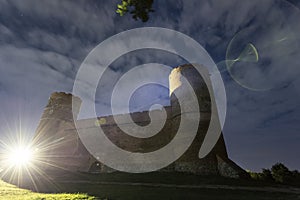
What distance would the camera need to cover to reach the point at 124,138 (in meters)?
24.6

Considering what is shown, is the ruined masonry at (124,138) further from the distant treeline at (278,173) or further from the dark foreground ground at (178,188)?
the distant treeline at (278,173)

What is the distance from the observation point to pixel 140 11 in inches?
317

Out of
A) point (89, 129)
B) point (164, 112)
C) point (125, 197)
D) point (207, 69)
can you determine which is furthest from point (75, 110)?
point (125, 197)

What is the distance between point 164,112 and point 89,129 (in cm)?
978

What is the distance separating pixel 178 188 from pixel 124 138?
A: 11556 mm

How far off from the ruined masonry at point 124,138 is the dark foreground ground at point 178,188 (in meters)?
1.94

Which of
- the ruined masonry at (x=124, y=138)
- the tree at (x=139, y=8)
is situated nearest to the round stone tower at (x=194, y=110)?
the ruined masonry at (x=124, y=138)

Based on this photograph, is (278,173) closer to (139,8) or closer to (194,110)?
(194,110)

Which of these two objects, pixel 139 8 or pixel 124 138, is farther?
pixel 124 138

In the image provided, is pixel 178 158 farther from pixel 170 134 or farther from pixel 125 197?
pixel 125 197

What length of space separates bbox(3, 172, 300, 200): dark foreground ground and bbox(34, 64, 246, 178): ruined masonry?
6.36 feet

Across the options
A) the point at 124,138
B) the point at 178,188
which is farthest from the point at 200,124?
the point at 124,138

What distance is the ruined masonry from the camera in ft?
64.0

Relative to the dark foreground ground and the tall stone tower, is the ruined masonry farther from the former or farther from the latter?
the dark foreground ground
